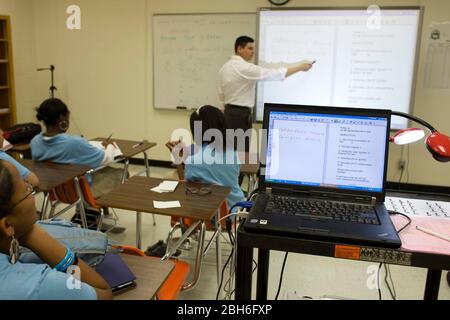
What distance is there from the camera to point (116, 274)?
1291 mm

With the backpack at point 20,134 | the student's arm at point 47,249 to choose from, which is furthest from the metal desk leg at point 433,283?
the backpack at point 20,134

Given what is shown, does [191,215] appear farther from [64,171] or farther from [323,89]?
[323,89]

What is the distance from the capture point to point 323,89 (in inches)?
171

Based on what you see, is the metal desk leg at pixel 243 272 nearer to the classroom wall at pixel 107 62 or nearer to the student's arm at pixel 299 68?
the student's arm at pixel 299 68

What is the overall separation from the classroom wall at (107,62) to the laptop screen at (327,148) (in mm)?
3436

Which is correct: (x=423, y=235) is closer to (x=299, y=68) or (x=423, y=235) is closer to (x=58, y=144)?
(x=58, y=144)

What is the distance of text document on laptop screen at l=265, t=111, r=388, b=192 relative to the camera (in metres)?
1.37

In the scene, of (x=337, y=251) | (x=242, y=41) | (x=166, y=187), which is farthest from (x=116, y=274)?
(x=242, y=41)

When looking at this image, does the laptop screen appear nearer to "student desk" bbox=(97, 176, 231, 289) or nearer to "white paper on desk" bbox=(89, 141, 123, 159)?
"student desk" bbox=(97, 176, 231, 289)

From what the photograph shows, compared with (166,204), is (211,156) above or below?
above

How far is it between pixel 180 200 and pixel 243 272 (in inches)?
34.7

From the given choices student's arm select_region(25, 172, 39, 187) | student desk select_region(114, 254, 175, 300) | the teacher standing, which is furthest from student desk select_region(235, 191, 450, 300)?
the teacher standing

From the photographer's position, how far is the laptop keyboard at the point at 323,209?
1229mm
